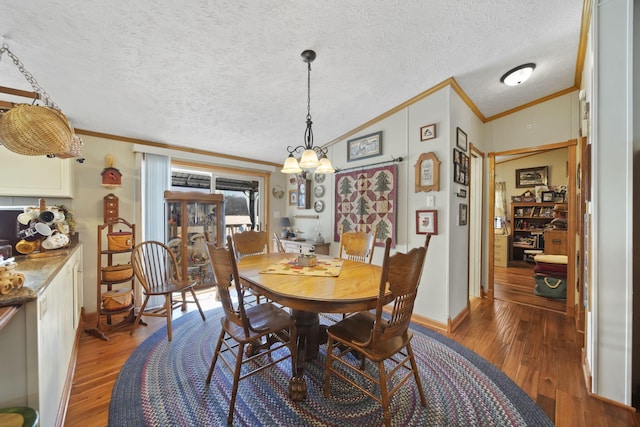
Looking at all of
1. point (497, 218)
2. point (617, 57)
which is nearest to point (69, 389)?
point (617, 57)

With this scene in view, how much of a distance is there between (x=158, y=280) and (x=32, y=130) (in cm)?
212

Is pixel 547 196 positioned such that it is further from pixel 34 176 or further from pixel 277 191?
pixel 34 176

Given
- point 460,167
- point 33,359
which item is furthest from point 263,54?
point 460,167

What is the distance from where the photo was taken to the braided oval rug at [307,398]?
1.51 metres

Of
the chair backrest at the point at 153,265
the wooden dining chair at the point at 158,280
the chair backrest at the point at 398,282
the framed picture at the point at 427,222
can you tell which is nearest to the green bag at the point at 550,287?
the framed picture at the point at 427,222

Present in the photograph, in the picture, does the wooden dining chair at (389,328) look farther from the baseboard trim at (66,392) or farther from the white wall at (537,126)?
the white wall at (537,126)

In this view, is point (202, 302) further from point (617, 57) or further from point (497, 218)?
point (497, 218)

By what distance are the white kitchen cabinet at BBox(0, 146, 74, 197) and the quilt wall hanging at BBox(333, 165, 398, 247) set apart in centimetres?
296

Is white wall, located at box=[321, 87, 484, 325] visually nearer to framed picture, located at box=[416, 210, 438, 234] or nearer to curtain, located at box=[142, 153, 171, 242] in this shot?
framed picture, located at box=[416, 210, 438, 234]

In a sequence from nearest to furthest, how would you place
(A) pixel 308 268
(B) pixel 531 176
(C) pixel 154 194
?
(A) pixel 308 268
(C) pixel 154 194
(B) pixel 531 176

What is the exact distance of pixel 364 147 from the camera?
3.38 metres

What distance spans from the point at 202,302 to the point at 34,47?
9.18ft

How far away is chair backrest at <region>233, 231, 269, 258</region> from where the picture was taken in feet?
9.09

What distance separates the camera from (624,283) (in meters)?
1.59
